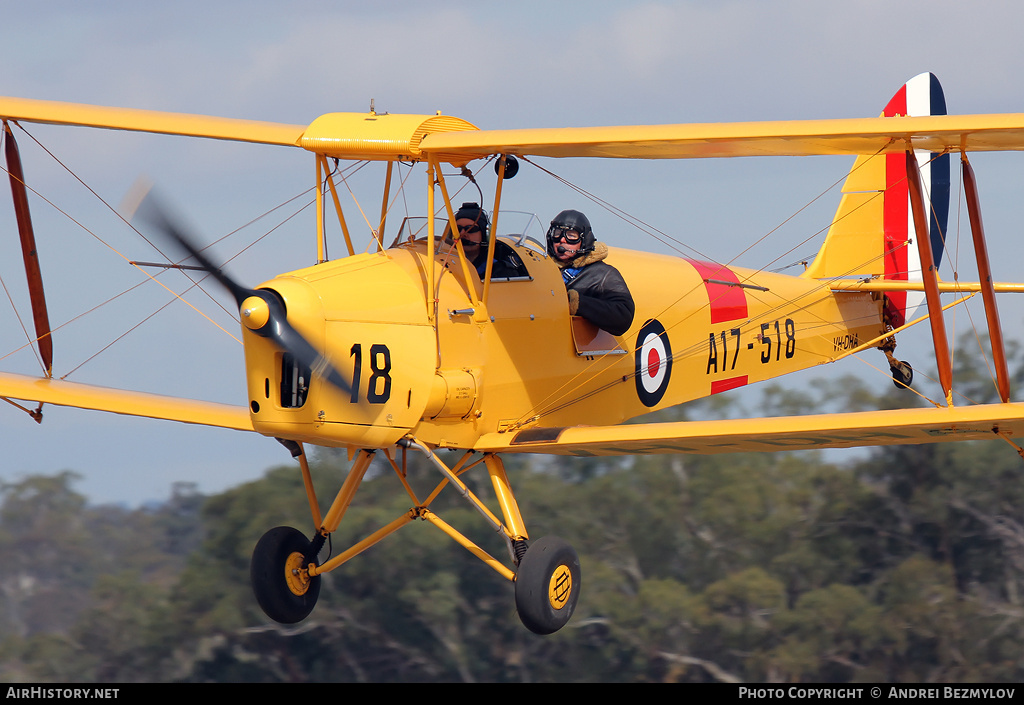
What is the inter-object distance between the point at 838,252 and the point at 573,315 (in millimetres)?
5378

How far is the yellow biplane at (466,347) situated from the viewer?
7387mm

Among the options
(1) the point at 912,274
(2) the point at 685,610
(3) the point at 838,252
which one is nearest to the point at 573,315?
(3) the point at 838,252

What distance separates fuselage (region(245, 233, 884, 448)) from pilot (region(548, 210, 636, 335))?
182mm

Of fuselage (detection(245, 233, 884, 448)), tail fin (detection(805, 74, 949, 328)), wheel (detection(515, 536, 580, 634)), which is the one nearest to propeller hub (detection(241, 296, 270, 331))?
fuselage (detection(245, 233, 884, 448))

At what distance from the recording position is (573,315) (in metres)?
9.09

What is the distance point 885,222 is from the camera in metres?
13.6

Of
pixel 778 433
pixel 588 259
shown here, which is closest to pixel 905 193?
pixel 588 259

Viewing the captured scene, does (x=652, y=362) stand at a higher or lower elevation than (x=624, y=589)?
higher

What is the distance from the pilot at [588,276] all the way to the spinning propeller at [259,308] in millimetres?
2347

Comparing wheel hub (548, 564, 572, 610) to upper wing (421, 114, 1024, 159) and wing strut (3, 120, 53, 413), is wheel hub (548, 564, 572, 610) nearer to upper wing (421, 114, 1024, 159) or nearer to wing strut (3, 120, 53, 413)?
upper wing (421, 114, 1024, 159)

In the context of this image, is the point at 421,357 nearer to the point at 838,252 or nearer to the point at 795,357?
the point at 795,357

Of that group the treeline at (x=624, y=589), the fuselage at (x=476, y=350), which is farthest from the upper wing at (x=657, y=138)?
the treeline at (x=624, y=589)

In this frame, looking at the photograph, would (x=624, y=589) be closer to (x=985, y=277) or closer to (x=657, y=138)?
(x=985, y=277)

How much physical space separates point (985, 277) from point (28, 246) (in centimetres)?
729
